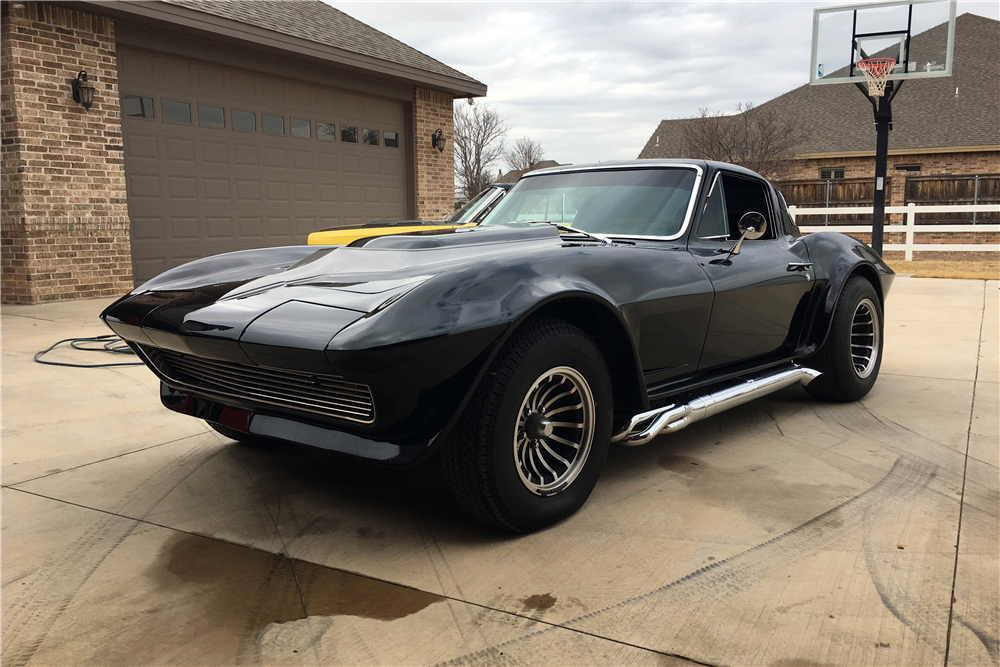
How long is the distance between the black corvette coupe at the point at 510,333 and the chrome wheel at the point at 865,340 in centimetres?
83

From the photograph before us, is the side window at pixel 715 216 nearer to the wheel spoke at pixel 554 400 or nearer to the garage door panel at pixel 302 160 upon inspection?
the wheel spoke at pixel 554 400

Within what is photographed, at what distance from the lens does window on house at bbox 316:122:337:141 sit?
12.3 metres

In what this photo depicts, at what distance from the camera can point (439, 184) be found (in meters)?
14.5

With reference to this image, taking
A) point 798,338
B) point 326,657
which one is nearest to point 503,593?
point 326,657

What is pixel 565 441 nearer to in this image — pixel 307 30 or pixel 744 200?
pixel 744 200

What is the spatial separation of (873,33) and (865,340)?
521 inches

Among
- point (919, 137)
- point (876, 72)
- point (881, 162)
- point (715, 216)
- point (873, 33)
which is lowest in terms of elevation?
point (715, 216)

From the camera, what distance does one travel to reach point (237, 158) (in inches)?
437

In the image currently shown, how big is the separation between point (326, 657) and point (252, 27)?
1039cm

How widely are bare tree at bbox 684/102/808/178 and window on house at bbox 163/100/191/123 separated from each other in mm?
20833

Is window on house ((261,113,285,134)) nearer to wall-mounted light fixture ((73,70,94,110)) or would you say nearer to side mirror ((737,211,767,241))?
wall-mounted light fixture ((73,70,94,110))

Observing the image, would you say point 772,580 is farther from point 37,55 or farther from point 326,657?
point 37,55

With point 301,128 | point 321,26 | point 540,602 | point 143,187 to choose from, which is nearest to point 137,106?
point 143,187

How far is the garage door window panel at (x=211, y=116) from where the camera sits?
10.6 m
